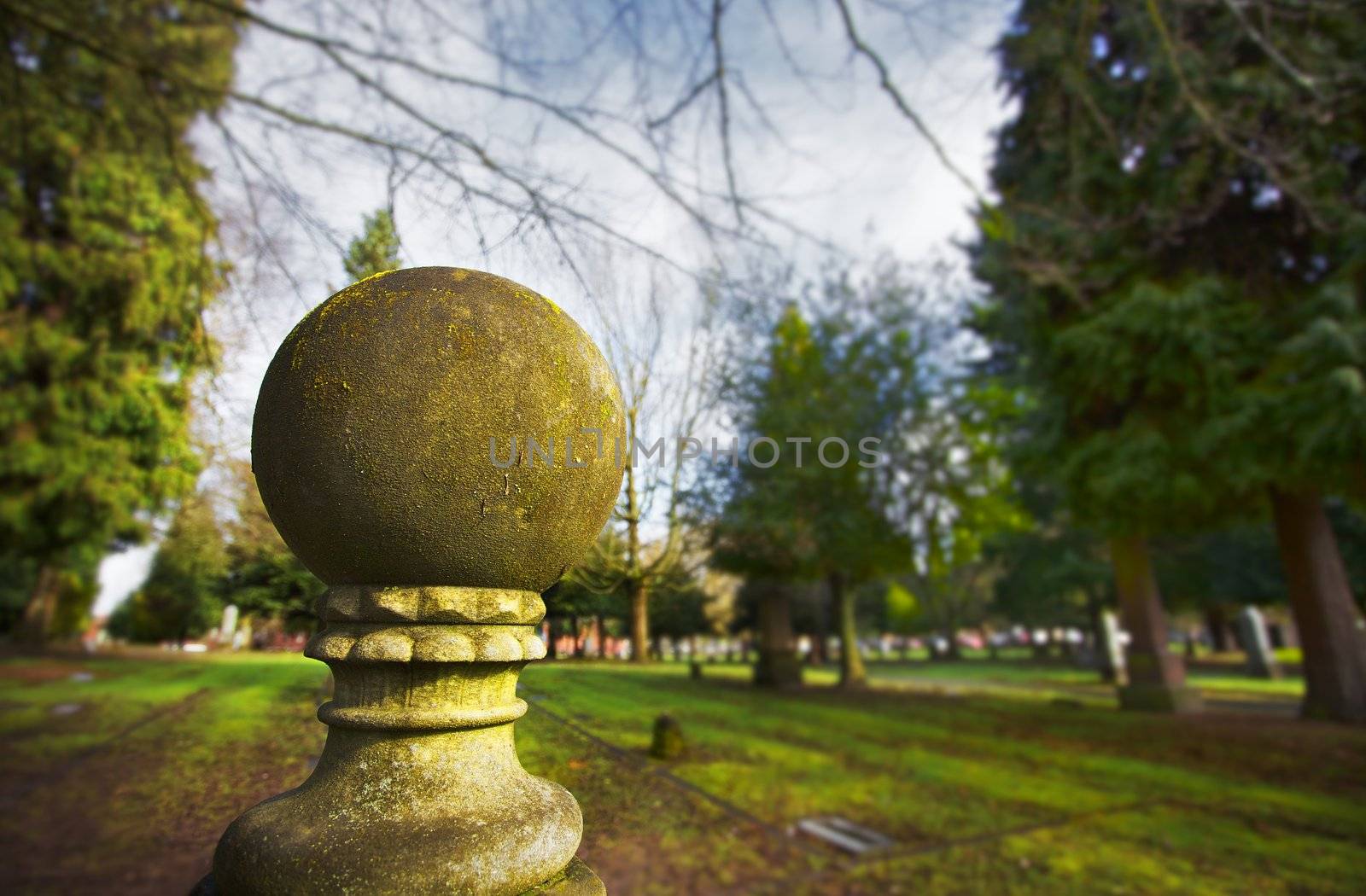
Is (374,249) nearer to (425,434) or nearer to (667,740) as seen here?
(425,434)

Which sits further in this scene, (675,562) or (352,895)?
(675,562)

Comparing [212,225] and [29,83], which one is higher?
[29,83]

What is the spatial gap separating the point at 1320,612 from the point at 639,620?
13.6 metres

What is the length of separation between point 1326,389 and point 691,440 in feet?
30.6

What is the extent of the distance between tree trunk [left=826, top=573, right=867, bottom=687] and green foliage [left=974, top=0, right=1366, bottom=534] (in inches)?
250

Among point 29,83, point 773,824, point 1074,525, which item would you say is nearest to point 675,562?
point 773,824

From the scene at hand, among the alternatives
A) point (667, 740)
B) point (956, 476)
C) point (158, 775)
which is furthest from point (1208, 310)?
point (158, 775)

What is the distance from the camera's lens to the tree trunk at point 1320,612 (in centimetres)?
1062

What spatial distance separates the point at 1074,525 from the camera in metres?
12.5

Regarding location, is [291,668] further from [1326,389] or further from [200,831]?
[1326,389]

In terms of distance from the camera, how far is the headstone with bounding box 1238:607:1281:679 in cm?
2020

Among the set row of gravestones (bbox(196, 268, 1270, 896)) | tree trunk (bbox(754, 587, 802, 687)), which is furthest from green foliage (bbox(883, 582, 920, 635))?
row of gravestones (bbox(196, 268, 1270, 896))

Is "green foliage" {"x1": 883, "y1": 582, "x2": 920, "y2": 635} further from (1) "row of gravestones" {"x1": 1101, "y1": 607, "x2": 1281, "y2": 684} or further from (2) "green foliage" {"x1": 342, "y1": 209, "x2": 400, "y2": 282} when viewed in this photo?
Result: (2) "green foliage" {"x1": 342, "y1": 209, "x2": 400, "y2": 282}

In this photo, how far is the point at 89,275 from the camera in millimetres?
9484
